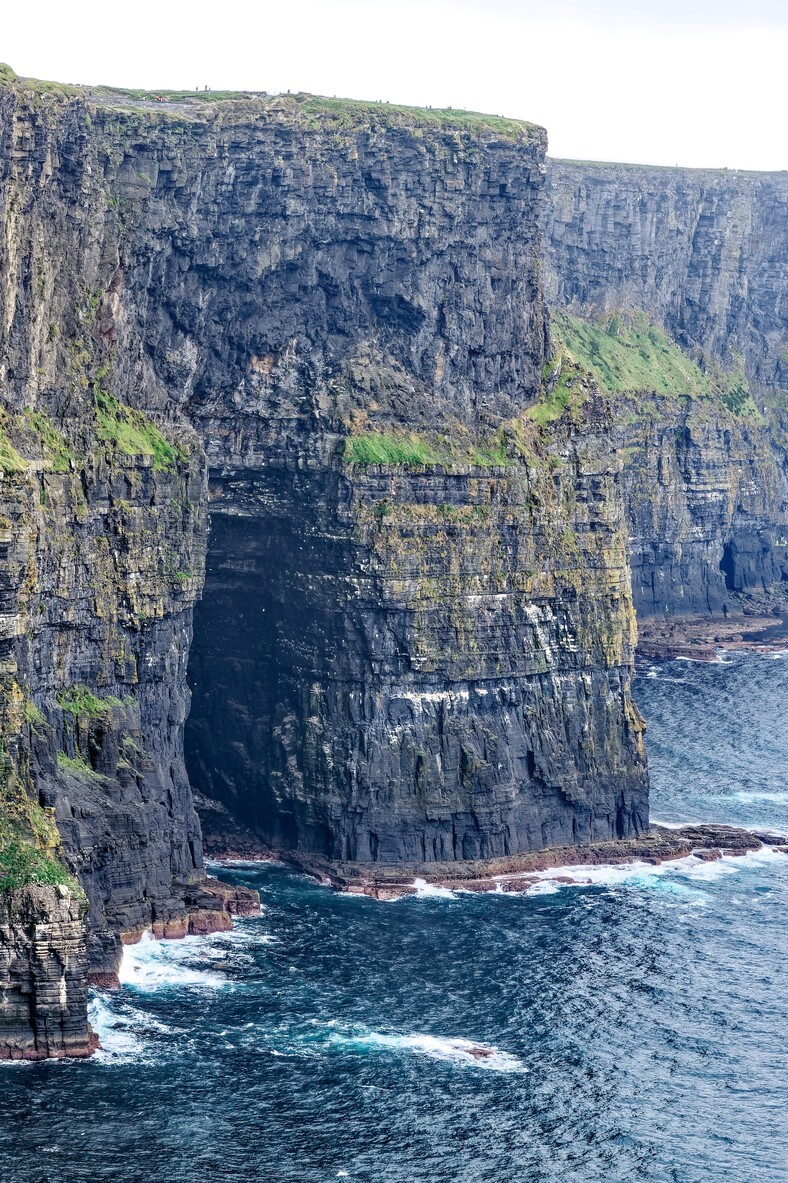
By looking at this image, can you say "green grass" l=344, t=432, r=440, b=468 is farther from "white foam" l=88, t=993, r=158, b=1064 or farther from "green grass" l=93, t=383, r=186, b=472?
"white foam" l=88, t=993, r=158, b=1064

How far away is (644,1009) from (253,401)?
4805cm

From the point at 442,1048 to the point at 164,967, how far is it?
17147mm

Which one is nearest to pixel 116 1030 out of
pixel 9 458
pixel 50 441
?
pixel 9 458

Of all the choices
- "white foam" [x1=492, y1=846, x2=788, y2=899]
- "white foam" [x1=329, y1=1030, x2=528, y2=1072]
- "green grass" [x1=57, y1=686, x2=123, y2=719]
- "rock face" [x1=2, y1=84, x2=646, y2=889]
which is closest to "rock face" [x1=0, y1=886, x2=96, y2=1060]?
"white foam" [x1=329, y1=1030, x2=528, y2=1072]

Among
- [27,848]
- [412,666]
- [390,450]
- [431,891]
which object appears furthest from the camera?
[390,450]

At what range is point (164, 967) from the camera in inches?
5251

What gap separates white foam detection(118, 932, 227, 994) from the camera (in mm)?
131125

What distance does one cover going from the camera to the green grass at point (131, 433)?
472 ft

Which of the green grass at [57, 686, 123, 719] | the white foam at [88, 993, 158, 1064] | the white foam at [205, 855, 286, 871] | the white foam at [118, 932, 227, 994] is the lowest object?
the white foam at [88, 993, 158, 1064]

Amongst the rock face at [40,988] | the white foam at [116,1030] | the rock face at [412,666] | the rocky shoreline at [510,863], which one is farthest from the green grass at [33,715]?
the rock face at [412,666]

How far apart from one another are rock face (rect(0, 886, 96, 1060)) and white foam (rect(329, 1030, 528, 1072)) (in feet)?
48.8

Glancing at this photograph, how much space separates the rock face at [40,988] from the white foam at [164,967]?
1204cm

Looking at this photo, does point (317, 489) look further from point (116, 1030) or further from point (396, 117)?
point (116, 1030)

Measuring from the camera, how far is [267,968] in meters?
135
